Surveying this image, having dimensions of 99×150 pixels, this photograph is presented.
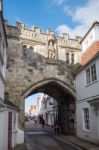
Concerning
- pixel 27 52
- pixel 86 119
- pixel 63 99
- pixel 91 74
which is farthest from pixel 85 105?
pixel 27 52

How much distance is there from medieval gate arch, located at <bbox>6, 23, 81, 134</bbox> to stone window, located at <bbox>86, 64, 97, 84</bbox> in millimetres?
2732

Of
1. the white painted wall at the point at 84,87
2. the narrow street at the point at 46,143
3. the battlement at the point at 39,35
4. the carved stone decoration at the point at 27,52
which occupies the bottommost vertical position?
the narrow street at the point at 46,143

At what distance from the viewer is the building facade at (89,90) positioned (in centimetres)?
1448

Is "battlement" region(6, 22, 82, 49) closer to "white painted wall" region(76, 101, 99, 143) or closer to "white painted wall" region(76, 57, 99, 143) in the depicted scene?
"white painted wall" region(76, 57, 99, 143)

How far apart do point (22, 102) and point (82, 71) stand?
196 inches

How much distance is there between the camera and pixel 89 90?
15727 millimetres

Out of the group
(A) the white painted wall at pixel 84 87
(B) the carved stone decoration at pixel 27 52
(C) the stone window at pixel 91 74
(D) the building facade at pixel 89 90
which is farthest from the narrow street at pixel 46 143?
(B) the carved stone decoration at pixel 27 52

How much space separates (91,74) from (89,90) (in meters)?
1.14

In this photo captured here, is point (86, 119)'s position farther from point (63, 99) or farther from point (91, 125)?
point (63, 99)

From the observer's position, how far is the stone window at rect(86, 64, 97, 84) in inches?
590

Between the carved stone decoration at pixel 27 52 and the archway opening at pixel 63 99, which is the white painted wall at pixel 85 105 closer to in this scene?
the archway opening at pixel 63 99

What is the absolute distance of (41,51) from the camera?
18812 mm

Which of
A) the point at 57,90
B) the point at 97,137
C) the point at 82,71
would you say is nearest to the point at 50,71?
the point at 82,71

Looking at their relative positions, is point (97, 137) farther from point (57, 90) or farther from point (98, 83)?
point (57, 90)
